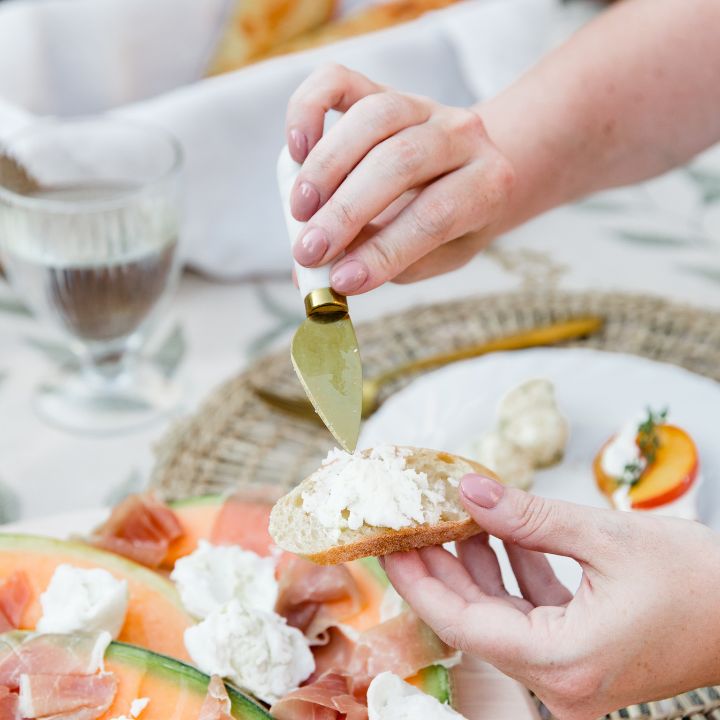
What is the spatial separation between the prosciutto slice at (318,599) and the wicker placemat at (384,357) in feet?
1.23

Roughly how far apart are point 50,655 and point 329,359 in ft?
1.07

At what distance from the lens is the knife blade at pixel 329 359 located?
82cm

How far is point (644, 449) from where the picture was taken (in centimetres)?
126

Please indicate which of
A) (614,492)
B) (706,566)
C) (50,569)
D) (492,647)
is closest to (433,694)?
(492,647)

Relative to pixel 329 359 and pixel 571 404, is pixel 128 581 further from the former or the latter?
pixel 571 404

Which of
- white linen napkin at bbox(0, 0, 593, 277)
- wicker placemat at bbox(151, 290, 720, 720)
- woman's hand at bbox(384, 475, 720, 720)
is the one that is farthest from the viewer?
white linen napkin at bbox(0, 0, 593, 277)

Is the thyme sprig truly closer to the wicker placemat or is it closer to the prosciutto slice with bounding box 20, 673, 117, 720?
the wicker placemat

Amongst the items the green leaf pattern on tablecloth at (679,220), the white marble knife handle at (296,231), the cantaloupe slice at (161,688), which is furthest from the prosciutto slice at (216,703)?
the green leaf pattern on tablecloth at (679,220)

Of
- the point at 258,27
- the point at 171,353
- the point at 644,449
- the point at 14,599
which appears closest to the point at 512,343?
the point at 644,449

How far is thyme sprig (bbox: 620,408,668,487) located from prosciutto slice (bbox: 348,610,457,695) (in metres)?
0.48

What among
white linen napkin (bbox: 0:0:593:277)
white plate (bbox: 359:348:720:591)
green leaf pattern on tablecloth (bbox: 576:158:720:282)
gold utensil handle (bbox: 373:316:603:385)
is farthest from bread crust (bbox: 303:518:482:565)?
green leaf pattern on tablecloth (bbox: 576:158:720:282)

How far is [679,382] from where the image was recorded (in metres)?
1.40

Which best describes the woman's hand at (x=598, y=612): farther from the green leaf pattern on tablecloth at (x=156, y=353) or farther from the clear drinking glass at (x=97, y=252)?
the green leaf pattern on tablecloth at (x=156, y=353)

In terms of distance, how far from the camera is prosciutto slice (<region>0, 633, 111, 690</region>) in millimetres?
795
